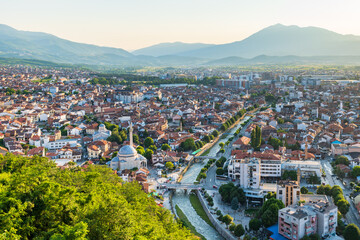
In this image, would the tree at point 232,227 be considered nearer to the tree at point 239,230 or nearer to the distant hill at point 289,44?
the tree at point 239,230

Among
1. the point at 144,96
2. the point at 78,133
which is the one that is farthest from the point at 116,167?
the point at 144,96

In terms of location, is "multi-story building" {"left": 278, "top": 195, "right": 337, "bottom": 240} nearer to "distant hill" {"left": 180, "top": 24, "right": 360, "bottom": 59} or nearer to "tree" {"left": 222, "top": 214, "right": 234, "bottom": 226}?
"tree" {"left": 222, "top": 214, "right": 234, "bottom": 226}

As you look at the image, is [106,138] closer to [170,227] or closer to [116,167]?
[116,167]

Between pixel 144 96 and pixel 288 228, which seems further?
pixel 144 96

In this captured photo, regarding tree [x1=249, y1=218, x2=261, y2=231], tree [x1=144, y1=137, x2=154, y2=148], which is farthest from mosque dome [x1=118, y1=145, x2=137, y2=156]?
tree [x1=249, y1=218, x2=261, y2=231]

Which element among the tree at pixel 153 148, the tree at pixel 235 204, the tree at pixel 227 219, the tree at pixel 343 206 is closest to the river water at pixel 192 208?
the tree at pixel 227 219

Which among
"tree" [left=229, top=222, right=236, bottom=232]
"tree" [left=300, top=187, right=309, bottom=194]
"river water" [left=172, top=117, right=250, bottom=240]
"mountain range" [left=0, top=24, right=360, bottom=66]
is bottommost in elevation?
"river water" [left=172, top=117, right=250, bottom=240]

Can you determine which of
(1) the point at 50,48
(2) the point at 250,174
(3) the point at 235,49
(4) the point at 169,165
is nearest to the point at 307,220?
(2) the point at 250,174

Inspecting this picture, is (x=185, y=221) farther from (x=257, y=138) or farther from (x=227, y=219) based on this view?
(x=257, y=138)
